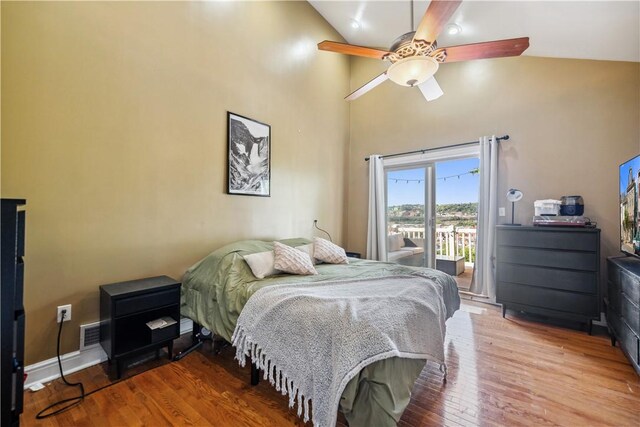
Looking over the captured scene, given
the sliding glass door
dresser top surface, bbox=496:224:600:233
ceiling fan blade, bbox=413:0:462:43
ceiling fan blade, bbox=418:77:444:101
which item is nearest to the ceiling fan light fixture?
ceiling fan blade, bbox=413:0:462:43

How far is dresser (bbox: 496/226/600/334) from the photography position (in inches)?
99.0

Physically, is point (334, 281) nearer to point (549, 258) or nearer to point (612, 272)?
point (549, 258)

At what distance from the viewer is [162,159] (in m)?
2.34

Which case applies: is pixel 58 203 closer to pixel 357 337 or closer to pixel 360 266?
pixel 357 337

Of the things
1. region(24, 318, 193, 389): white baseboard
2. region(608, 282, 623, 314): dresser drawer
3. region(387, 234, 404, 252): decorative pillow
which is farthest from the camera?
region(387, 234, 404, 252): decorative pillow

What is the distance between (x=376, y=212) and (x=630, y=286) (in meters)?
2.83

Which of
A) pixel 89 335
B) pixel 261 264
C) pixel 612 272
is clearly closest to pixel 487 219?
pixel 612 272

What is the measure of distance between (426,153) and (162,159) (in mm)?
3406

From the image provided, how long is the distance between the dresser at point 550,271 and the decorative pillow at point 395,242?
1.56 m

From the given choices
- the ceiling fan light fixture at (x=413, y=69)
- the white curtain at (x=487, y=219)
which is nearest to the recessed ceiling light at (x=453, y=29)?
the white curtain at (x=487, y=219)

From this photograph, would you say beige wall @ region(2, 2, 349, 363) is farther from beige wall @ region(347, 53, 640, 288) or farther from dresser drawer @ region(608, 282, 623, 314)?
dresser drawer @ region(608, 282, 623, 314)

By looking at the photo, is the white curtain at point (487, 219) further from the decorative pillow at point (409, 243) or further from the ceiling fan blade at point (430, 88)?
the ceiling fan blade at point (430, 88)

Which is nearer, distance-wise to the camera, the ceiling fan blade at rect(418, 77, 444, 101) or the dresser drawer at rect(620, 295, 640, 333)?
the dresser drawer at rect(620, 295, 640, 333)

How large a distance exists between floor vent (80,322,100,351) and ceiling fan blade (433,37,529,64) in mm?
3237
